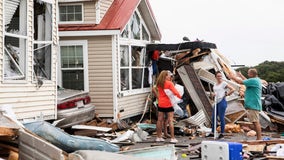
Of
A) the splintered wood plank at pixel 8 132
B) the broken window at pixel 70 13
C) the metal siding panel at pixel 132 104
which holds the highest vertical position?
the broken window at pixel 70 13

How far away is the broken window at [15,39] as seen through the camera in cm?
945

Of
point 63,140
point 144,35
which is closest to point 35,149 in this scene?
point 63,140

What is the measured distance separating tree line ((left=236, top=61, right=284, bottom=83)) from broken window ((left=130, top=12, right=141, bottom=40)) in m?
16.2

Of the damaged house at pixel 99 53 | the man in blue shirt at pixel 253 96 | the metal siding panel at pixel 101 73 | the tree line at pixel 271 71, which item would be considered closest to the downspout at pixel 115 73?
the damaged house at pixel 99 53

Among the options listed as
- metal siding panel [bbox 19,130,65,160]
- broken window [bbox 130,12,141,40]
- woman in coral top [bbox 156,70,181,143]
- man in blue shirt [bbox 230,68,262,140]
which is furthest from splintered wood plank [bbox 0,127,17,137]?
broken window [bbox 130,12,141,40]

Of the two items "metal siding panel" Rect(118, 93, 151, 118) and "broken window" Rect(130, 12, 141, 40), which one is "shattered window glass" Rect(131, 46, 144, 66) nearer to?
"broken window" Rect(130, 12, 141, 40)

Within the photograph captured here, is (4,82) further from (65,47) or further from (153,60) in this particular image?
(153,60)

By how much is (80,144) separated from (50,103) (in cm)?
397

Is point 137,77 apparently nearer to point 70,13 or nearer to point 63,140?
point 70,13

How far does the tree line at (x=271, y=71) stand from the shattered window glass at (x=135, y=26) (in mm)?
16244

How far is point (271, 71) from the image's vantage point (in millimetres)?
32750

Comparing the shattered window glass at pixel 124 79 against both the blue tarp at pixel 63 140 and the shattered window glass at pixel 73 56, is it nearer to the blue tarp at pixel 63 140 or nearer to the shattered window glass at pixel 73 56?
the shattered window glass at pixel 73 56

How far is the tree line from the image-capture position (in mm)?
31125

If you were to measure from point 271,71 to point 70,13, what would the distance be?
832 inches
